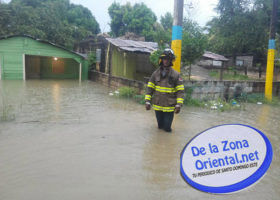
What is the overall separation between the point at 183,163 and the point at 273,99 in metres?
10.4

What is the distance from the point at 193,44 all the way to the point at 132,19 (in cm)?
2888

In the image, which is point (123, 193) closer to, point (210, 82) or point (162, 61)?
point (162, 61)

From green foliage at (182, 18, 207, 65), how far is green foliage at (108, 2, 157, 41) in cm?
2524

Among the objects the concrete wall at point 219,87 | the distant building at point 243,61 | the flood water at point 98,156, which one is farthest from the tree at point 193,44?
the distant building at point 243,61

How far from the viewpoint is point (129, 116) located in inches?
270

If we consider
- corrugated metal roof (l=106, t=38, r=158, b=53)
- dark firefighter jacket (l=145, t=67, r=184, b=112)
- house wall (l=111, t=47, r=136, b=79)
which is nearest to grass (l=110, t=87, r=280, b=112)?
corrugated metal roof (l=106, t=38, r=158, b=53)

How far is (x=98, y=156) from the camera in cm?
379

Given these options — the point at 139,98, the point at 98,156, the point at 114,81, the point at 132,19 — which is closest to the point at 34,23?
the point at 114,81

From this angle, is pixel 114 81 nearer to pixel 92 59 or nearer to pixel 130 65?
pixel 130 65

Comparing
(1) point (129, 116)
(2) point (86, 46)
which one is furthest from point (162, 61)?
(2) point (86, 46)

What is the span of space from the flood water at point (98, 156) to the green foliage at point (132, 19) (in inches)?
1192

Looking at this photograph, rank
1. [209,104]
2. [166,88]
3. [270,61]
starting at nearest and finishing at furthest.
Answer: [166,88] < [209,104] < [270,61]

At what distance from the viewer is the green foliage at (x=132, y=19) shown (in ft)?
119

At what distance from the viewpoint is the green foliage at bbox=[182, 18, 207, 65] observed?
9.78 m
